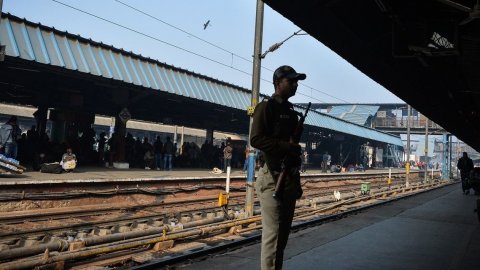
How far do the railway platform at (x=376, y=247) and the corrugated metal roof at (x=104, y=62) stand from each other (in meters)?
9.95

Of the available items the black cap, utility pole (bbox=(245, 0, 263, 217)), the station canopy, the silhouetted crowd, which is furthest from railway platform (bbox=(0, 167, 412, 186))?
the black cap

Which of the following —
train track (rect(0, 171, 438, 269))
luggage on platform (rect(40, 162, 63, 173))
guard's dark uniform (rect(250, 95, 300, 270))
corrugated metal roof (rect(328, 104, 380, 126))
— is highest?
corrugated metal roof (rect(328, 104, 380, 126))

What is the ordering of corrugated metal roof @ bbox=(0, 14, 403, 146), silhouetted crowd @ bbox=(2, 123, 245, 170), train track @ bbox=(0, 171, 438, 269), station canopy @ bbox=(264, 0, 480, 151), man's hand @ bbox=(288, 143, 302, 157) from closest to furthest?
man's hand @ bbox=(288, 143, 302, 157) < train track @ bbox=(0, 171, 438, 269) < station canopy @ bbox=(264, 0, 480, 151) < corrugated metal roof @ bbox=(0, 14, 403, 146) < silhouetted crowd @ bbox=(2, 123, 245, 170)

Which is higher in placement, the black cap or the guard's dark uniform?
Result: the black cap

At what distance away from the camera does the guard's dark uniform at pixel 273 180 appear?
10.1ft

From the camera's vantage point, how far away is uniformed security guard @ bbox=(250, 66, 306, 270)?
3.09 metres

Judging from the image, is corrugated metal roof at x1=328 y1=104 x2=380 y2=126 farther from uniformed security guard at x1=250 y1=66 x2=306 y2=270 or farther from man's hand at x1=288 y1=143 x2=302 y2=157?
man's hand at x1=288 y1=143 x2=302 y2=157

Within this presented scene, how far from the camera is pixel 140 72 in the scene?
16.2 m

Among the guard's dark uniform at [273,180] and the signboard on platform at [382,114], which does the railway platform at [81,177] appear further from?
the signboard on platform at [382,114]

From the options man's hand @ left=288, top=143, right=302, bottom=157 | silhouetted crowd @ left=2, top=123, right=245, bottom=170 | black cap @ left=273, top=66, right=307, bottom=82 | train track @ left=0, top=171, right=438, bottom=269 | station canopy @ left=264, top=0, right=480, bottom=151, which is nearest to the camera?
man's hand @ left=288, top=143, right=302, bottom=157

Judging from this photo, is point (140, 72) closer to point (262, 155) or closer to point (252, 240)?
point (252, 240)

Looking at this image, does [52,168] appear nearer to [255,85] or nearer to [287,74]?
[255,85]

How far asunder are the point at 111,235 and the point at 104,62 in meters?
9.53

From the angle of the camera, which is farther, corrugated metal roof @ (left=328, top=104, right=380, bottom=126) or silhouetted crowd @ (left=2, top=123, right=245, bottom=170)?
corrugated metal roof @ (left=328, top=104, right=380, bottom=126)
